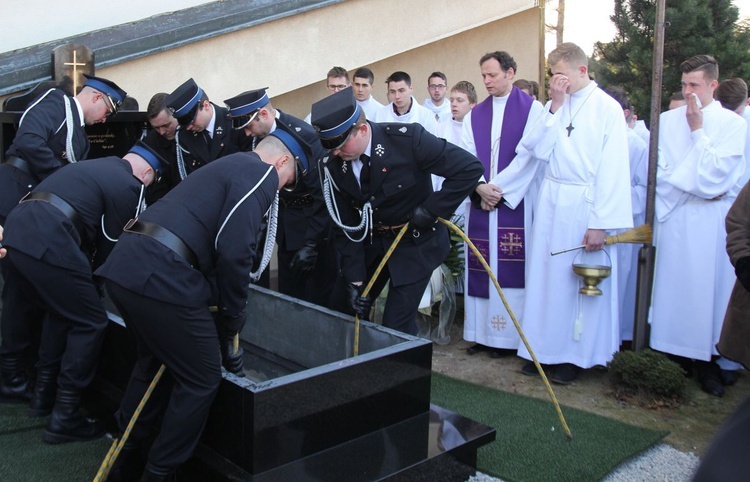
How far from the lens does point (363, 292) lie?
473 cm

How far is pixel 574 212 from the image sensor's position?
5.62 metres

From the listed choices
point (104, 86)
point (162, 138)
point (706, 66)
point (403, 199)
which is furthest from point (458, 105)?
point (104, 86)

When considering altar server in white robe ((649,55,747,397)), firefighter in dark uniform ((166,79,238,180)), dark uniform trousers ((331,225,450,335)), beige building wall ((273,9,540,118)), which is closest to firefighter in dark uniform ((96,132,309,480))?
dark uniform trousers ((331,225,450,335))

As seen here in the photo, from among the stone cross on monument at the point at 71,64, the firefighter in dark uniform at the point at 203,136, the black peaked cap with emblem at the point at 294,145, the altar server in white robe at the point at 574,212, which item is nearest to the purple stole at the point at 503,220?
the altar server in white robe at the point at 574,212

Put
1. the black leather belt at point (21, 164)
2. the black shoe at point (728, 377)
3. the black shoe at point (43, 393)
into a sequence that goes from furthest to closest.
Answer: the black shoe at point (728, 377)
the black leather belt at point (21, 164)
the black shoe at point (43, 393)

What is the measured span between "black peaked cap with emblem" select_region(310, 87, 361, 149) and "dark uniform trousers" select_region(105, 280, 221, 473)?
4.31 feet

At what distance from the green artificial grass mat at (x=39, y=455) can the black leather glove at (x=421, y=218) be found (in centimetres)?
220

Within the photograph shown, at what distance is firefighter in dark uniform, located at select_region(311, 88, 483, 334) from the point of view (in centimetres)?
468

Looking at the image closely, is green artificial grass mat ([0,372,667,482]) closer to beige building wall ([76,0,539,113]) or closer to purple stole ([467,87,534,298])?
purple stole ([467,87,534,298])

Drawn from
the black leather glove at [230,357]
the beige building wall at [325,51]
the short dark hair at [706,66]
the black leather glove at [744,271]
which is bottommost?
the black leather glove at [230,357]

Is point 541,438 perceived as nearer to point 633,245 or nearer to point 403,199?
point 403,199

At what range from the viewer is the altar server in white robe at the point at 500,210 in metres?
6.10

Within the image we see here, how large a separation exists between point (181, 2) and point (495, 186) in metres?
3.97

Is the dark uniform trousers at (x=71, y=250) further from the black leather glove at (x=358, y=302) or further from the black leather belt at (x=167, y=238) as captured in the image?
the black leather glove at (x=358, y=302)
